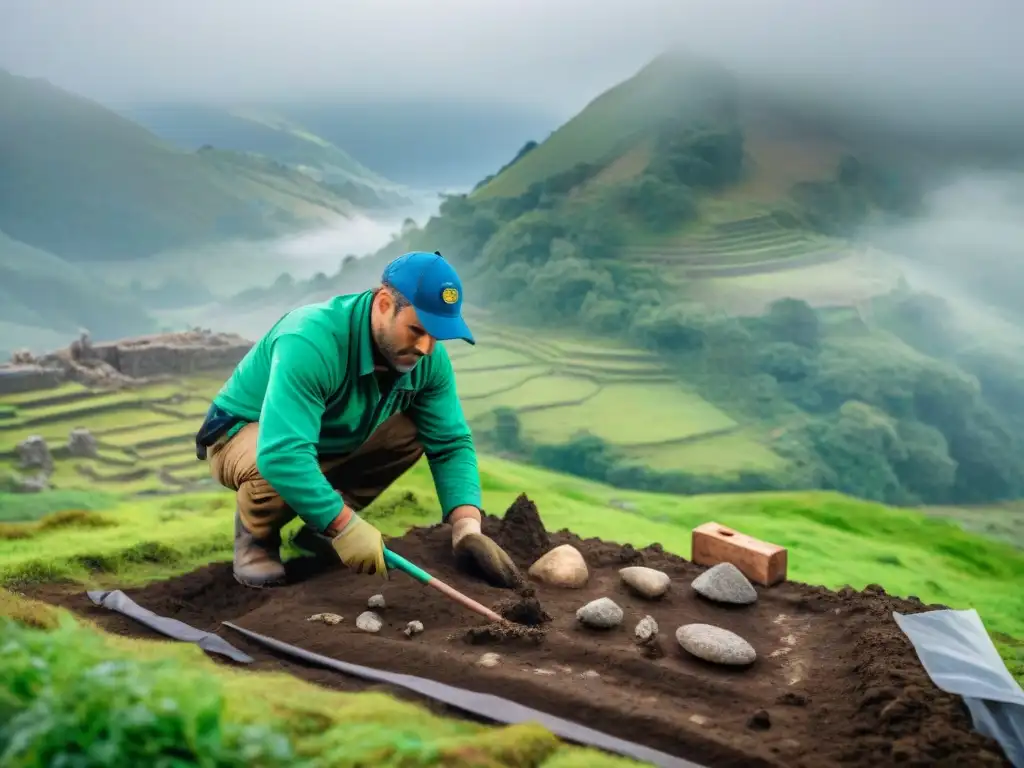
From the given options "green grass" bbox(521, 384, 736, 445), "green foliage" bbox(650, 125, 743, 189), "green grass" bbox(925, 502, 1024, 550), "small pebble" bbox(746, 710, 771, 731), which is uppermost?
"green foliage" bbox(650, 125, 743, 189)

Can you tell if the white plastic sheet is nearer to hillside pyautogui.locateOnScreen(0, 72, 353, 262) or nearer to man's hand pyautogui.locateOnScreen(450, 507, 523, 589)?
man's hand pyautogui.locateOnScreen(450, 507, 523, 589)

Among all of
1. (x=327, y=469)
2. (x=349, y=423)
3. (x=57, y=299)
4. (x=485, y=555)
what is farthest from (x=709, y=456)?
(x=57, y=299)

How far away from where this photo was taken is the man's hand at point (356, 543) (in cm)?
363

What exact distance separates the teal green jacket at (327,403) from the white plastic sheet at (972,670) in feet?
6.94

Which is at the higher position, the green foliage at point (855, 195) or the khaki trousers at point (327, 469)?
the green foliage at point (855, 195)

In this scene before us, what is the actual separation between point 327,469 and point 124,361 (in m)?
7.61

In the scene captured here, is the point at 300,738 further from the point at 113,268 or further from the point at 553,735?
the point at 113,268

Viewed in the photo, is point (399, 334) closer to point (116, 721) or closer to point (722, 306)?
point (116, 721)

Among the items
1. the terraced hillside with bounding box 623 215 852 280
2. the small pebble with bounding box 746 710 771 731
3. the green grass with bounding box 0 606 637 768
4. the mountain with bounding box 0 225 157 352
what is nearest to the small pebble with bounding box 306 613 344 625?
the green grass with bounding box 0 606 637 768

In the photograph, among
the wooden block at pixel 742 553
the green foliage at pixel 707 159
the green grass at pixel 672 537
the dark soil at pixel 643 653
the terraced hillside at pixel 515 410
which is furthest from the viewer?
the green foliage at pixel 707 159

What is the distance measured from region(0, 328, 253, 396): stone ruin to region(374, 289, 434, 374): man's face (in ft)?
25.0

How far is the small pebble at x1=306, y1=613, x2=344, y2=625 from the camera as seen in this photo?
356 cm

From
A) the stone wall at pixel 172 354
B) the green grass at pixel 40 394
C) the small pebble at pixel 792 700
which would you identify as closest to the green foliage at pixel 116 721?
the small pebble at pixel 792 700

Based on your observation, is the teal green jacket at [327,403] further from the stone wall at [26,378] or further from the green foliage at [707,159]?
the green foliage at [707,159]
